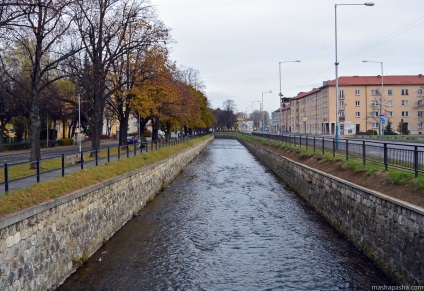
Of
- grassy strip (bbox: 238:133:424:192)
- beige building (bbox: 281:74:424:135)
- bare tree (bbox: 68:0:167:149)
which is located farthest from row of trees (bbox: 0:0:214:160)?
beige building (bbox: 281:74:424:135)

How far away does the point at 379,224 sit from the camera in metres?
10.4

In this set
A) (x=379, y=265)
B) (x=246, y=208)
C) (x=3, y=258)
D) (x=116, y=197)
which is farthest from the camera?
(x=246, y=208)

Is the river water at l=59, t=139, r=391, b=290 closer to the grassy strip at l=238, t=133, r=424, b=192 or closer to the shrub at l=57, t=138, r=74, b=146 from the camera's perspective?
the grassy strip at l=238, t=133, r=424, b=192

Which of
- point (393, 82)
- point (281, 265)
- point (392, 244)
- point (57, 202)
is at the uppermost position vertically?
point (393, 82)

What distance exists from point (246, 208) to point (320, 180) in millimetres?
3564

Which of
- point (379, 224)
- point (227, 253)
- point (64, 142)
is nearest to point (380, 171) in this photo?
point (379, 224)

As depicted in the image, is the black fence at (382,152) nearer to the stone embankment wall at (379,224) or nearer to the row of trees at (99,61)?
the stone embankment wall at (379,224)

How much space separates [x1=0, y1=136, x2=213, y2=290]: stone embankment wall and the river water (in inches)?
17.0

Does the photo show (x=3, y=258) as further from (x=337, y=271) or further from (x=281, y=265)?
(x=337, y=271)

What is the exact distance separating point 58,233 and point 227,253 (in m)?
4.89

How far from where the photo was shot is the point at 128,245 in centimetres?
1286

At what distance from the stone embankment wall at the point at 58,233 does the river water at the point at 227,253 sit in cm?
43

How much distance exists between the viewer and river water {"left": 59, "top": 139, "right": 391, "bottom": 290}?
9.90 meters

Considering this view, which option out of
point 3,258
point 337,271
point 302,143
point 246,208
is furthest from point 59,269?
point 302,143
